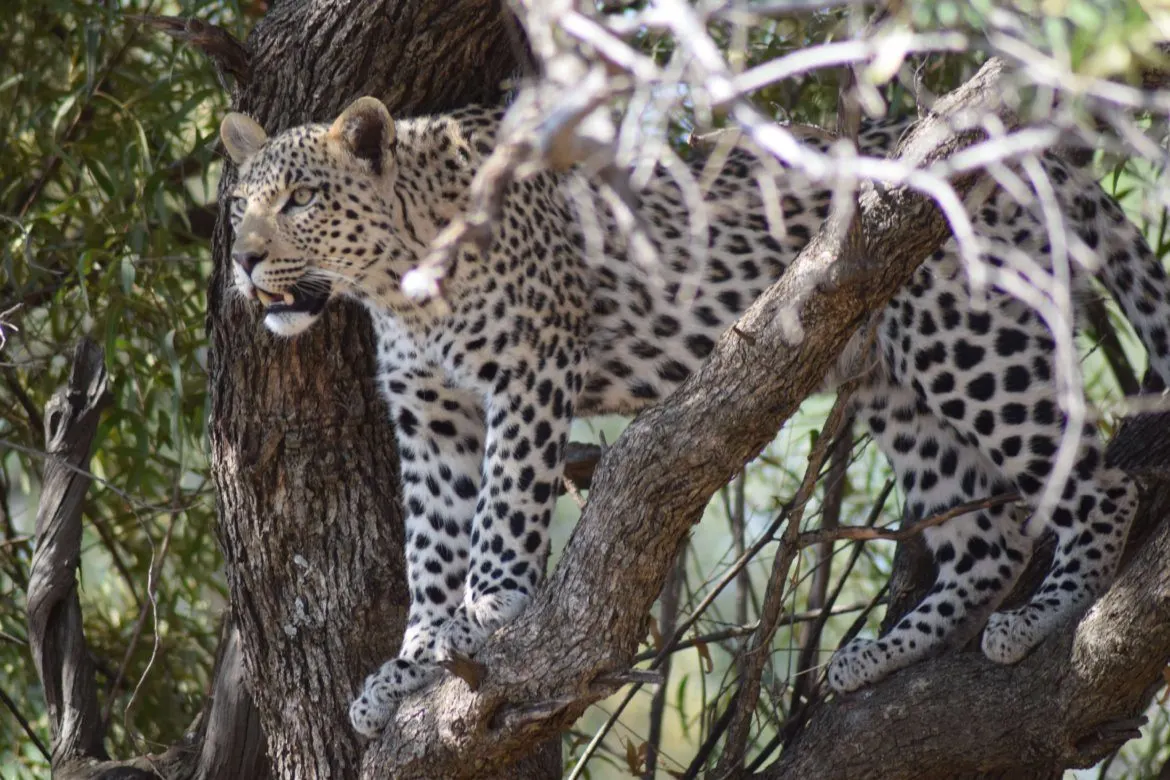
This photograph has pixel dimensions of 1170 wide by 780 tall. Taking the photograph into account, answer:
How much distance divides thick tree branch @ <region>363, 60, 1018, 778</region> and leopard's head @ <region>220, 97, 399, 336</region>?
1319 mm

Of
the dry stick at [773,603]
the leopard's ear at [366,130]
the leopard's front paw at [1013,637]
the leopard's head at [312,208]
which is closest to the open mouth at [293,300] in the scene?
the leopard's head at [312,208]

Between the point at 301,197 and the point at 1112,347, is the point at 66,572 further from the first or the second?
the point at 1112,347

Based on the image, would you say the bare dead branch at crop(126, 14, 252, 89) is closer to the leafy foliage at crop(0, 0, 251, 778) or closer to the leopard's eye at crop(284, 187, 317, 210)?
the leopard's eye at crop(284, 187, 317, 210)

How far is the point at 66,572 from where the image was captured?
18.4ft

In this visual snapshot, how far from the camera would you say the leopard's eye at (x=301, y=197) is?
5152mm

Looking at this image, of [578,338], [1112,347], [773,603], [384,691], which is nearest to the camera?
[773,603]

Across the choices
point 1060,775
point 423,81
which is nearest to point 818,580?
point 1060,775

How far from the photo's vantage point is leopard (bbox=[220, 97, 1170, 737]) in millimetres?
4973

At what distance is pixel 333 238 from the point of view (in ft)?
17.0

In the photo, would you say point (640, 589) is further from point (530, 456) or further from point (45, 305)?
point (45, 305)

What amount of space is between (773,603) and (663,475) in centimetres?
78

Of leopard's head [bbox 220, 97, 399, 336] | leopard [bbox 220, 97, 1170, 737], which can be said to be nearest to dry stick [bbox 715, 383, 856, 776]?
leopard [bbox 220, 97, 1170, 737]

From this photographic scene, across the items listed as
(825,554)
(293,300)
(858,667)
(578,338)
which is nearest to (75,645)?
(293,300)

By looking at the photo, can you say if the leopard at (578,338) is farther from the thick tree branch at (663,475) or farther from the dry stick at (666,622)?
the dry stick at (666,622)
